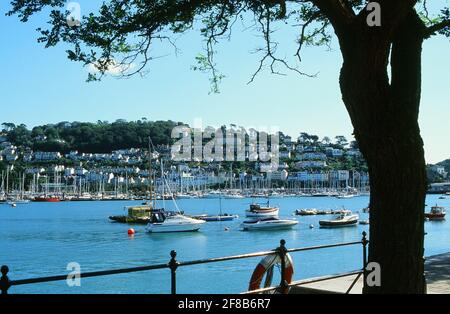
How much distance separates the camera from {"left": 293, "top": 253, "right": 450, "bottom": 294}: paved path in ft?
27.5

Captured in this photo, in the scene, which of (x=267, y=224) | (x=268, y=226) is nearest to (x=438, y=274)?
(x=267, y=224)

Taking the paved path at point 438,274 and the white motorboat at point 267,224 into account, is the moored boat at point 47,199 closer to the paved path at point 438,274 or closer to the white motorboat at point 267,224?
the white motorboat at point 267,224

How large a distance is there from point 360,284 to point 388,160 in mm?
4396

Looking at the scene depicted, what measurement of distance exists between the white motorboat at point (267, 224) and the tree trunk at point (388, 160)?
200 ft

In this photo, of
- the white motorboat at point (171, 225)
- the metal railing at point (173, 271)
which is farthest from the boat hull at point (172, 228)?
the metal railing at point (173, 271)

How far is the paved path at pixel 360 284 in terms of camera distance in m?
8.38

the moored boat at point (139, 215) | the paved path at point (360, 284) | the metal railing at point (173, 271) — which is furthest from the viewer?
the moored boat at point (139, 215)

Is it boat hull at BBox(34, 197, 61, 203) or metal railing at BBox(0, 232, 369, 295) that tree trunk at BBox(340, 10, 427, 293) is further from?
boat hull at BBox(34, 197, 61, 203)

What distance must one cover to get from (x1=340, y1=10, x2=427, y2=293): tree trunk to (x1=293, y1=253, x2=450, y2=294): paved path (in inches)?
122

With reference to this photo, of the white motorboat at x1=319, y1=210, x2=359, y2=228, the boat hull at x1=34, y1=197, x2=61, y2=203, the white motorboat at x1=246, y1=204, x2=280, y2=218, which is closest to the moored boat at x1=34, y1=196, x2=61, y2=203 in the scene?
the boat hull at x1=34, y1=197, x2=61, y2=203

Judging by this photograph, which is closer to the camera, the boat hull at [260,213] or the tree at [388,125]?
the tree at [388,125]
